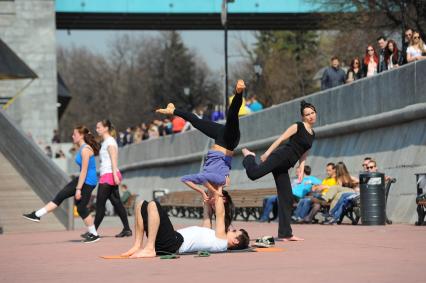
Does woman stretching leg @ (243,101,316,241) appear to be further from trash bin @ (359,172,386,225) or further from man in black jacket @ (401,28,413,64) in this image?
man in black jacket @ (401,28,413,64)

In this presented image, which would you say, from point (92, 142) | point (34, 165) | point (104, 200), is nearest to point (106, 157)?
point (92, 142)

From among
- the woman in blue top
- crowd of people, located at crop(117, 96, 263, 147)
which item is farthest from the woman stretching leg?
crowd of people, located at crop(117, 96, 263, 147)

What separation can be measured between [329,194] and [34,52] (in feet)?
139

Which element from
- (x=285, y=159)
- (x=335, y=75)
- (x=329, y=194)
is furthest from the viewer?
(x=335, y=75)

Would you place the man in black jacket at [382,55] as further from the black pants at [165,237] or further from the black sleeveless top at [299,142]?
the black pants at [165,237]

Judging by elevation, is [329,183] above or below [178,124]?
below

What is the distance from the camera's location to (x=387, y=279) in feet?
31.8

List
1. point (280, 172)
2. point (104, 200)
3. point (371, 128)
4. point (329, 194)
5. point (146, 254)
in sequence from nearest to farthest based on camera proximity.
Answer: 1. point (146, 254)
2. point (280, 172)
3. point (104, 200)
4. point (329, 194)
5. point (371, 128)

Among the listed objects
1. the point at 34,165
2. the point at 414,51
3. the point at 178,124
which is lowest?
the point at 34,165

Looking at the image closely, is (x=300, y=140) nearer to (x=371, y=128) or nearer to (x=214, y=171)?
(x=214, y=171)

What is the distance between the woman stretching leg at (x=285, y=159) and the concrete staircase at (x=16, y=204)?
8.63m

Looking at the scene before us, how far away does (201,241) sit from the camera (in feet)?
42.4

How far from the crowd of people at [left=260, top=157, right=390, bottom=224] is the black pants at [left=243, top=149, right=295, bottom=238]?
583cm

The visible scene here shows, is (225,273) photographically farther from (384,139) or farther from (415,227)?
(384,139)
